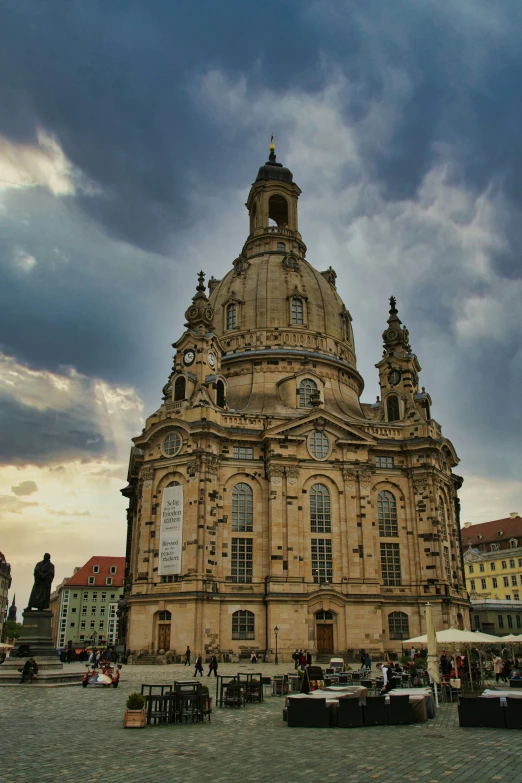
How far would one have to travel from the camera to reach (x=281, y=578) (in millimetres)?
53938

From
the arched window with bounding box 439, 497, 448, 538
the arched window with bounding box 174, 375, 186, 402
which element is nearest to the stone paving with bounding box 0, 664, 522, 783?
the arched window with bounding box 439, 497, 448, 538

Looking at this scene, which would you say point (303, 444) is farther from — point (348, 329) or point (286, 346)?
point (348, 329)

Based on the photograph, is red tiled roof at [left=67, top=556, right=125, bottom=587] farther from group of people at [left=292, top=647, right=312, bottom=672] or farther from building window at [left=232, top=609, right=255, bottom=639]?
group of people at [left=292, top=647, right=312, bottom=672]

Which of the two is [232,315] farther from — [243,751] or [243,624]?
[243,751]

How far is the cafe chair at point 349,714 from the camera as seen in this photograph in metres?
18.5

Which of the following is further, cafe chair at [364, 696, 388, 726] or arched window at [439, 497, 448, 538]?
arched window at [439, 497, 448, 538]

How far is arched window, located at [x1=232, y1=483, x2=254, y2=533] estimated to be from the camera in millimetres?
56625

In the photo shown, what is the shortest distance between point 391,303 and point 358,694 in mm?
59082

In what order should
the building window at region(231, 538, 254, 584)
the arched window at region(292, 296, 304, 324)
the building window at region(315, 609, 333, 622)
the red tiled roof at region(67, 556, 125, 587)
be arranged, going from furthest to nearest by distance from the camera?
the red tiled roof at region(67, 556, 125, 587) → the arched window at region(292, 296, 304, 324) → the building window at region(231, 538, 254, 584) → the building window at region(315, 609, 333, 622)

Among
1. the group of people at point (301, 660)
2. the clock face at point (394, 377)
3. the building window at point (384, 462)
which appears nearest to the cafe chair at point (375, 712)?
the group of people at point (301, 660)

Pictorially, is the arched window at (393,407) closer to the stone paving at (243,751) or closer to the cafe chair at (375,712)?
the stone paving at (243,751)

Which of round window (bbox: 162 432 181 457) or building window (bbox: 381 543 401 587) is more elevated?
round window (bbox: 162 432 181 457)

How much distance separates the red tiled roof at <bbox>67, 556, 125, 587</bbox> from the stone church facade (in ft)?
138

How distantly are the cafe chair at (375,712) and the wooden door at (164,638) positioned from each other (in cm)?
3710
